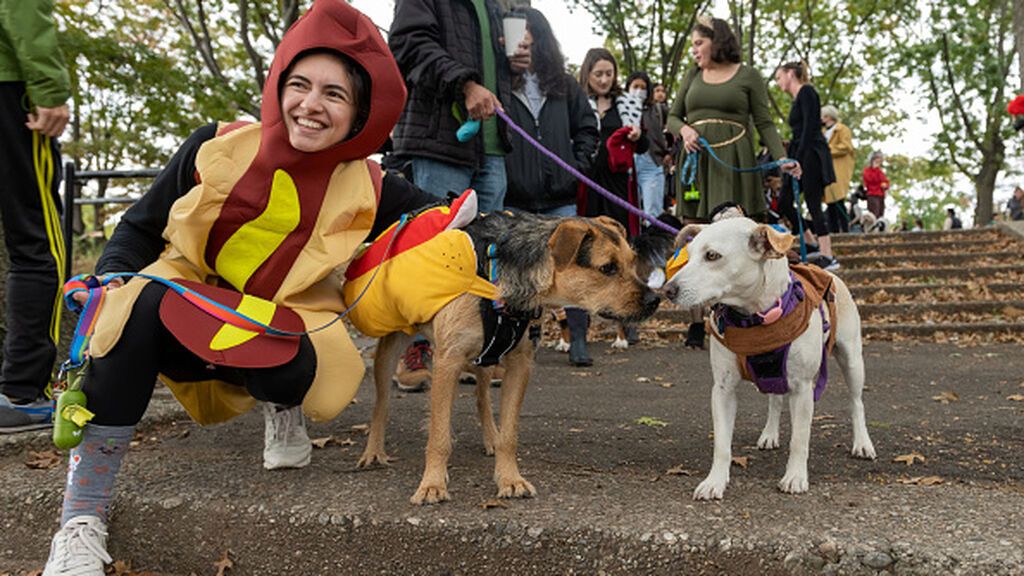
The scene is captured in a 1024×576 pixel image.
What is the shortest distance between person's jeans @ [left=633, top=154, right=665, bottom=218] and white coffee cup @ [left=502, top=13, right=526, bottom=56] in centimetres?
413

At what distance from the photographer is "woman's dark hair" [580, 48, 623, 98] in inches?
276

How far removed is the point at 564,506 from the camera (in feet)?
8.56

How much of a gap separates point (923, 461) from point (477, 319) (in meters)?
2.10

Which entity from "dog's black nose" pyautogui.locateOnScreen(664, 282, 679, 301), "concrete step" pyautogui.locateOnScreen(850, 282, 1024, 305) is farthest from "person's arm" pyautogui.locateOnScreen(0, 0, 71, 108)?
"concrete step" pyautogui.locateOnScreen(850, 282, 1024, 305)

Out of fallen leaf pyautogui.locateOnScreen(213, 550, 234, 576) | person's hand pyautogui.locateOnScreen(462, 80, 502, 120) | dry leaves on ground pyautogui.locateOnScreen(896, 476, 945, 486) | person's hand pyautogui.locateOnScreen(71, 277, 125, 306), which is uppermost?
person's hand pyautogui.locateOnScreen(462, 80, 502, 120)

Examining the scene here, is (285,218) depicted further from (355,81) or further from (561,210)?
(561,210)

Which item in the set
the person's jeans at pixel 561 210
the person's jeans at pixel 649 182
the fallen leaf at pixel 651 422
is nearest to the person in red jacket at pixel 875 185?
the person's jeans at pixel 649 182

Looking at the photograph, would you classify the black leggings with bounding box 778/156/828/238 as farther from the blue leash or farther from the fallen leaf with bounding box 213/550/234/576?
the fallen leaf with bounding box 213/550/234/576

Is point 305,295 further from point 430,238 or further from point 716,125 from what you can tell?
point 716,125

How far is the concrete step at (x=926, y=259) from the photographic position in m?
10.7

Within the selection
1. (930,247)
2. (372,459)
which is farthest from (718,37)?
(930,247)

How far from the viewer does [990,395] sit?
512 centimetres

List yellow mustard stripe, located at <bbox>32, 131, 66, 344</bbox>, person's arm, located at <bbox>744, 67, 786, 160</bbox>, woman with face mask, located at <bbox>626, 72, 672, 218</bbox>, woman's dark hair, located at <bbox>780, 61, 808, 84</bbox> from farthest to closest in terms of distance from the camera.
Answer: woman's dark hair, located at <bbox>780, 61, 808, 84</bbox>, woman with face mask, located at <bbox>626, 72, 672, 218</bbox>, person's arm, located at <bbox>744, 67, 786, 160</bbox>, yellow mustard stripe, located at <bbox>32, 131, 66, 344</bbox>

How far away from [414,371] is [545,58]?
2328 mm
